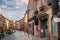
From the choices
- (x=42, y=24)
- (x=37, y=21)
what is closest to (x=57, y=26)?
(x=42, y=24)

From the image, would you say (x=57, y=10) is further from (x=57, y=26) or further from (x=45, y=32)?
(x=45, y=32)

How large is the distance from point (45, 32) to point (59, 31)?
10.5 m

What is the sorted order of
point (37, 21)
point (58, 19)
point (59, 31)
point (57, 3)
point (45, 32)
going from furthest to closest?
point (37, 21), point (45, 32), point (57, 3), point (59, 31), point (58, 19)

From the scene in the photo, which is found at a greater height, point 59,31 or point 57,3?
point 57,3

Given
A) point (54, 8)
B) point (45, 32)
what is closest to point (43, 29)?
point (45, 32)

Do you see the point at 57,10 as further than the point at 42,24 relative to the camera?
No

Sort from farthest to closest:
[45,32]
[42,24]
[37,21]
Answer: [37,21] → [42,24] → [45,32]

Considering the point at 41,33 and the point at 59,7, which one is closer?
the point at 59,7

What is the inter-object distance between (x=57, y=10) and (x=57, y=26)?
66.6 inches

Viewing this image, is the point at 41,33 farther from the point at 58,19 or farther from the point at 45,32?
the point at 58,19

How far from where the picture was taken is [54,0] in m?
15.9

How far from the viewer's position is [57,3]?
15.8 m

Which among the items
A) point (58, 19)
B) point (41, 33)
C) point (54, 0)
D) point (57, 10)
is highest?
point (54, 0)

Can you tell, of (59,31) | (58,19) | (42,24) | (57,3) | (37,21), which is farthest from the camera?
(37,21)
